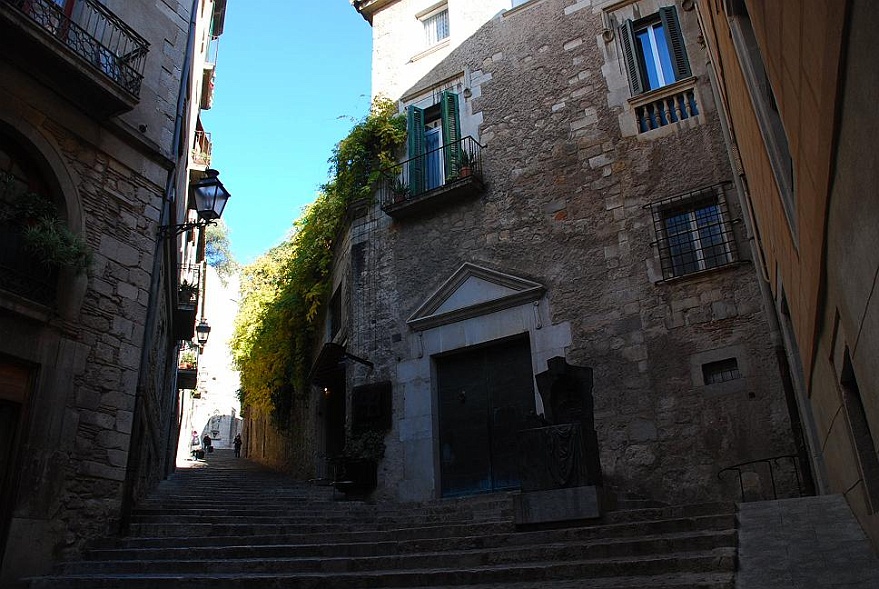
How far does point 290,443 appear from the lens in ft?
57.5

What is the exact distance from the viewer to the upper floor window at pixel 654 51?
10109 millimetres

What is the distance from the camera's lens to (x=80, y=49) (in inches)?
301

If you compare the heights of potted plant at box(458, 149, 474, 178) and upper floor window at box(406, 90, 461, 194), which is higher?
upper floor window at box(406, 90, 461, 194)

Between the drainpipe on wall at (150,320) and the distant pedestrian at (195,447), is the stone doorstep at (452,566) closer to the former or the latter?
the drainpipe on wall at (150,320)

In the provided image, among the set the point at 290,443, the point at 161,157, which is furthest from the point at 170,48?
the point at 290,443

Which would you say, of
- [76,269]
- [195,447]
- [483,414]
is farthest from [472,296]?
[195,447]

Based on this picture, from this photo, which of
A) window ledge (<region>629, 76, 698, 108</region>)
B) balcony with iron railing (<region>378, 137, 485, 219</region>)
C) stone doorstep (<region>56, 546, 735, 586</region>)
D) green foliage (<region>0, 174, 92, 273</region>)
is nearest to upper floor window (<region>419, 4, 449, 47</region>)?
balcony with iron railing (<region>378, 137, 485, 219</region>)

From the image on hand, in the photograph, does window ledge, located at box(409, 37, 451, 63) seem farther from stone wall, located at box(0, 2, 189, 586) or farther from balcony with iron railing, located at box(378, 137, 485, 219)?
stone wall, located at box(0, 2, 189, 586)

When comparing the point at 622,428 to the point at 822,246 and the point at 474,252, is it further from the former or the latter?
the point at 822,246

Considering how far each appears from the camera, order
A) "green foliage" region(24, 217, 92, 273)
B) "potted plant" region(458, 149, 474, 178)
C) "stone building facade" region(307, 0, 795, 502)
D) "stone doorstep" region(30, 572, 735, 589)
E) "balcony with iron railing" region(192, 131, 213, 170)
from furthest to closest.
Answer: "balcony with iron railing" region(192, 131, 213, 170) → "potted plant" region(458, 149, 474, 178) → "stone building facade" region(307, 0, 795, 502) → "green foliage" region(24, 217, 92, 273) → "stone doorstep" region(30, 572, 735, 589)

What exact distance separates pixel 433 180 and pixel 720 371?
20.2 ft

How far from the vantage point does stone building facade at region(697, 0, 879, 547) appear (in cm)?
224

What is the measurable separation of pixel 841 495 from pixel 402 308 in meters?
7.42

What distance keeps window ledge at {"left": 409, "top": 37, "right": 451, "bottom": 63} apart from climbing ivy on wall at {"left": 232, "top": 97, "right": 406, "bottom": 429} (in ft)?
3.58
